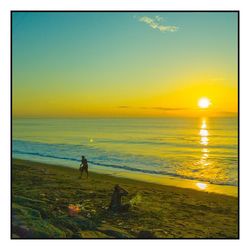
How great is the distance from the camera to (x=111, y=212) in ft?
31.0

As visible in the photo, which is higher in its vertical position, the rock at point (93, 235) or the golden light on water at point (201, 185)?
the golden light on water at point (201, 185)

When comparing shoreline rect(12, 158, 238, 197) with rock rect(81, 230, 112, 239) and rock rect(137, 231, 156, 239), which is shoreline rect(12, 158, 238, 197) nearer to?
rock rect(137, 231, 156, 239)

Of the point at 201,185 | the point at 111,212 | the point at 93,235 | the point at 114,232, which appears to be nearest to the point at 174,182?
the point at 201,185

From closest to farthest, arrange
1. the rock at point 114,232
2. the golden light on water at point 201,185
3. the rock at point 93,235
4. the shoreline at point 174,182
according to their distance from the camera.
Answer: the rock at point 93,235
the rock at point 114,232
the shoreline at point 174,182
the golden light on water at point 201,185

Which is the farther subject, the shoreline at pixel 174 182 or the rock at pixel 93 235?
the shoreline at pixel 174 182

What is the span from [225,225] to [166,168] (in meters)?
8.69

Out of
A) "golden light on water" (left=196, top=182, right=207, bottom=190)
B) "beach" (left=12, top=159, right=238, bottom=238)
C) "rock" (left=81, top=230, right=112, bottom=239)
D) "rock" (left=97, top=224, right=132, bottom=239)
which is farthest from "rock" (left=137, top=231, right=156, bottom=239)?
"golden light on water" (left=196, top=182, right=207, bottom=190)

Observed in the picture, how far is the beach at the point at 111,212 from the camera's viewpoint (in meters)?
7.99

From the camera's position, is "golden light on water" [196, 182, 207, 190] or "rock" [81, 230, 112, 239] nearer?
"rock" [81, 230, 112, 239]

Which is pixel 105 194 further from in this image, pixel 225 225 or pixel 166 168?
pixel 166 168

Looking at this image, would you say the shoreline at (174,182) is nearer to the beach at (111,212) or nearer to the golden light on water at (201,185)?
the golden light on water at (201,185)

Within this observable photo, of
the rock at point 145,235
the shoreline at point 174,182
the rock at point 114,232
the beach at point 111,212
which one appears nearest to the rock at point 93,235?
the beach at point 111,212

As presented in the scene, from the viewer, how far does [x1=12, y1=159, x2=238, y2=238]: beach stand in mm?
7988
